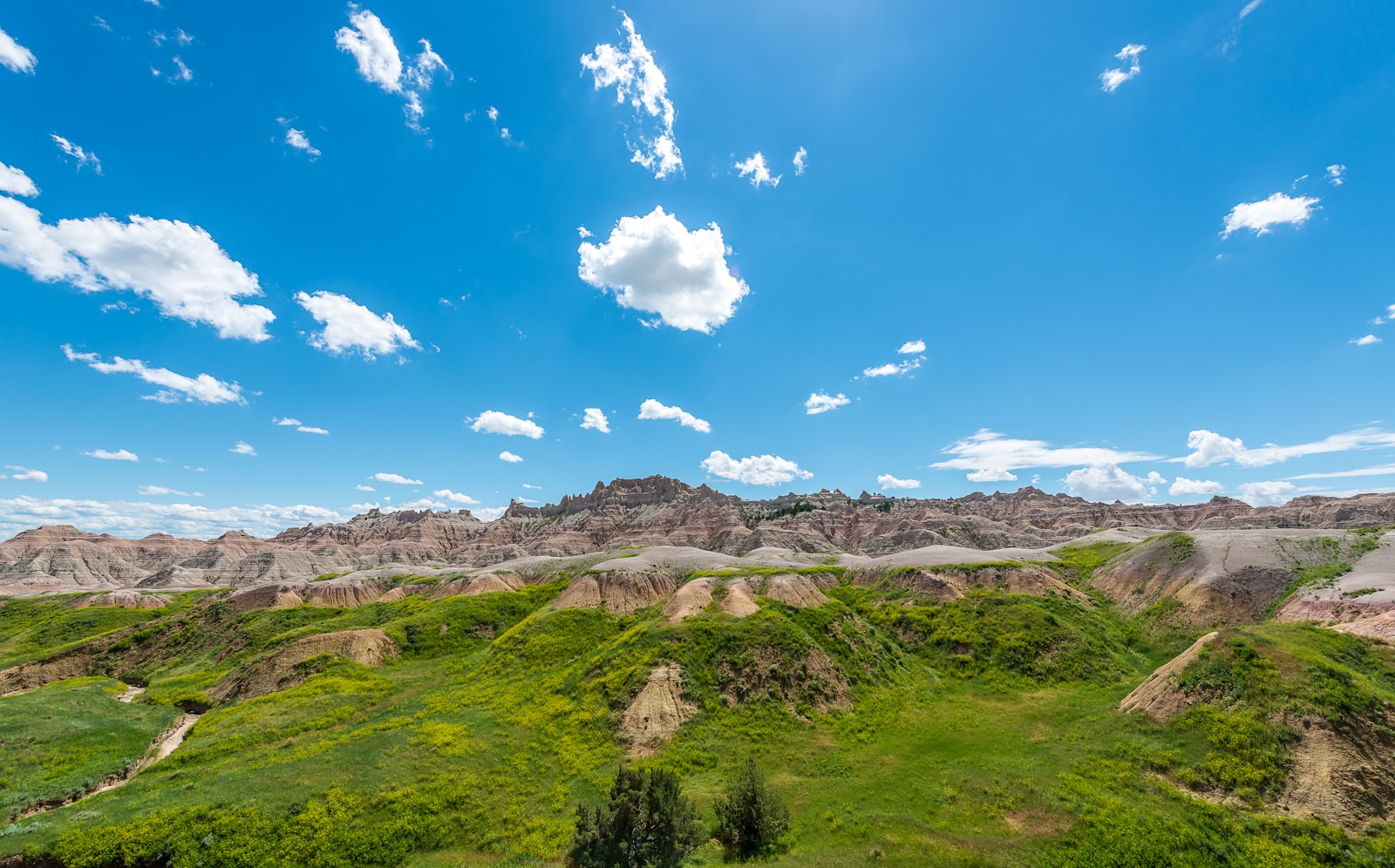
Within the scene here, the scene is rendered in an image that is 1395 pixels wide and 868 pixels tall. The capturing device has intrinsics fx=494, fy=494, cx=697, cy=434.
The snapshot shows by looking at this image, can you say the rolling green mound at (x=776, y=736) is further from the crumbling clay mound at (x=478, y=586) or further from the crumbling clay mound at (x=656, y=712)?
the crumbling clay mound at (x=478, y=586)

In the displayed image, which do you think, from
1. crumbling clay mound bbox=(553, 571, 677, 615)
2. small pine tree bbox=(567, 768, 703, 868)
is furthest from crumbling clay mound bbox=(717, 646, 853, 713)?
crumbling clay mound bbox=(553, 571, 677, 615)

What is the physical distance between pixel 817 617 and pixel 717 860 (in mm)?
24640

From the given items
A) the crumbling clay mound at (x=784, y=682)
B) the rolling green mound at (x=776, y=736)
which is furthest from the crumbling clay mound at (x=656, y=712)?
the crumbling clay mound at (x=784, y=682)

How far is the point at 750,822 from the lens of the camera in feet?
67.2

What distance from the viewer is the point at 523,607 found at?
64.8m

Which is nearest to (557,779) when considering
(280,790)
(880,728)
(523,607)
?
(280,790)

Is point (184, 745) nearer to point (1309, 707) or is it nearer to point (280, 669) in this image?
point (280, 669)

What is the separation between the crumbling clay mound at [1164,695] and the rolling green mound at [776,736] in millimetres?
231

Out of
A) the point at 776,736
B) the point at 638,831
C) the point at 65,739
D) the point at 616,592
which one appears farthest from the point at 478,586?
the point at 638,831

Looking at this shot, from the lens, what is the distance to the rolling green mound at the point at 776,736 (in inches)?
762

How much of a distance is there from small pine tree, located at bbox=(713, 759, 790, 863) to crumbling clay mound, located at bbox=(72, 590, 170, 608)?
362 ft

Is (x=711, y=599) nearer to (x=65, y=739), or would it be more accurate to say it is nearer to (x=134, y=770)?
(x=134, y=770)

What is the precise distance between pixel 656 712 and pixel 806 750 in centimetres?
928

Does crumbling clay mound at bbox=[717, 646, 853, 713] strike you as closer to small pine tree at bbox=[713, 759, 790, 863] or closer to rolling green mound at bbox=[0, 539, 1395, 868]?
rolling green mound at bbox=[0, 539, 1395, 868]
